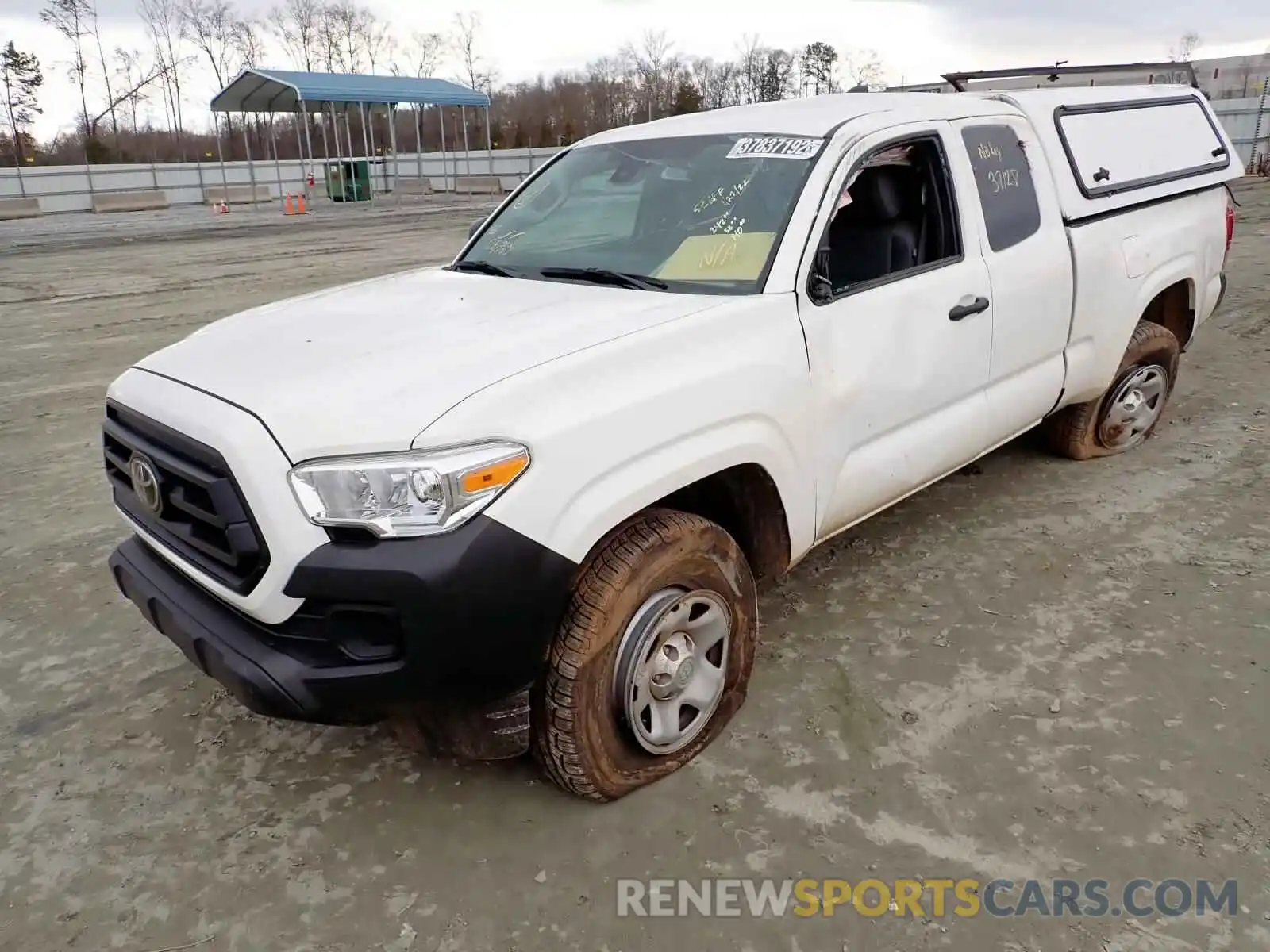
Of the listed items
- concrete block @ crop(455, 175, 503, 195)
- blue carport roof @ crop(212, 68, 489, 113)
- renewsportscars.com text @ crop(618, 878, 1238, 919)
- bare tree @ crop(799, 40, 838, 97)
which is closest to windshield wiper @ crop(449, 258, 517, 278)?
renewsportscars.com text @ crop(618, 878, 1238, 919)

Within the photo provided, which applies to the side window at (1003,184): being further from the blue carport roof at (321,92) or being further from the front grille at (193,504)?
the blue carport roof at (321,92)

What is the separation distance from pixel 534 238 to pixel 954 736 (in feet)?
8.17

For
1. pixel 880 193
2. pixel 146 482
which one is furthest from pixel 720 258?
pixel 146 482

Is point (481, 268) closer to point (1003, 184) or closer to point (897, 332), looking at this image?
point (897, 332)

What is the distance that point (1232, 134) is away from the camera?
1002 inches

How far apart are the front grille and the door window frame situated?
5.96 ft

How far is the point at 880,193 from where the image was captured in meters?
3.62

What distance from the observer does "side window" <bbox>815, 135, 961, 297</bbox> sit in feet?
11.8

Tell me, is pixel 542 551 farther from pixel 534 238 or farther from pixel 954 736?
pixel 534 238

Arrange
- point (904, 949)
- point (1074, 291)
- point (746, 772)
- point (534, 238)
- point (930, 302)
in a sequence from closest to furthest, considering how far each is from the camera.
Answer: point (904, 949)
point (746, 772)
point (930, 302)
point (534, 238)
point (1074, 291)

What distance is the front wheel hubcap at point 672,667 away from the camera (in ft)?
8.39

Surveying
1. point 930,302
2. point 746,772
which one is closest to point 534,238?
point 930,302

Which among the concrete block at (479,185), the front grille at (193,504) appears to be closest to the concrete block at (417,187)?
the concrete block at (479,185)

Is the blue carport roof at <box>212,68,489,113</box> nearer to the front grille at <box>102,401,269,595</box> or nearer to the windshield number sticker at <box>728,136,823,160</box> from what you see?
the windshield number sticker at <box>728,136,823,160</box>
